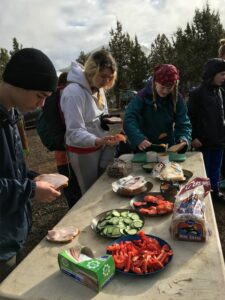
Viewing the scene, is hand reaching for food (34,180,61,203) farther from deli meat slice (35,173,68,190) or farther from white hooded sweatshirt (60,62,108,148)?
white hooded sweatshirt (60,62,108,148)

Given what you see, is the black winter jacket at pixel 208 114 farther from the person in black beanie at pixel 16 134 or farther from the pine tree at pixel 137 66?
the pine tree at pixel 137 66

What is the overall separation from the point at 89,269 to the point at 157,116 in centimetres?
197

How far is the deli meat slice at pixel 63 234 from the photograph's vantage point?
167 cm

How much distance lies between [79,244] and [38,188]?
0.35m

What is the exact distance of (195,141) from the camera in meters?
3.81

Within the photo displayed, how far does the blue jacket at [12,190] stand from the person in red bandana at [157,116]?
4.46ft

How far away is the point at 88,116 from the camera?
2.64 m

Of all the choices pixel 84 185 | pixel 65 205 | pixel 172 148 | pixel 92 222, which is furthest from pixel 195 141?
pixel 92 222

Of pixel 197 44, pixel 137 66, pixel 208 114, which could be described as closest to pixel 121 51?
pixel 137 66

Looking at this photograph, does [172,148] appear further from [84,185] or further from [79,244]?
[79,244]

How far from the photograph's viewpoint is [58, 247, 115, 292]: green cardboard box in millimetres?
1262

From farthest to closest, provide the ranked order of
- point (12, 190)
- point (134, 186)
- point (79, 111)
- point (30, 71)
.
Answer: point (79, 111) < point (134, 186) < point (30, 71) < point (12, 190)

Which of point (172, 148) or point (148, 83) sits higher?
point (148, 83)

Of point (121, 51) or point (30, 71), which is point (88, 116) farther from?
point (121, 51)
